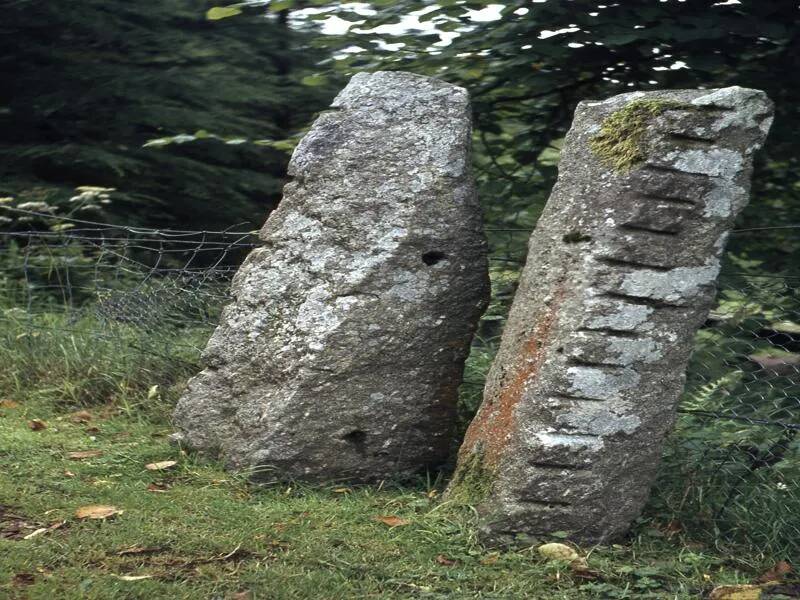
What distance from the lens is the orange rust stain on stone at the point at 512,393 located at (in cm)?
397

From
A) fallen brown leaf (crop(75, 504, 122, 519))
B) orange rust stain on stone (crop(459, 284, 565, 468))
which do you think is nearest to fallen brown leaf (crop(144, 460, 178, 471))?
fallen brown leaf (crop(75, 504, 122, 519))

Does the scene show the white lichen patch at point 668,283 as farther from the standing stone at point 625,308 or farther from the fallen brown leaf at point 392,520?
the fallen brown leaf at point 392,520

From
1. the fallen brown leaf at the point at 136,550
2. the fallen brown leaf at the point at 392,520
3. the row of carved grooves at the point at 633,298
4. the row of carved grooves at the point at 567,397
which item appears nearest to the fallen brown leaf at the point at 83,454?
the fallen brown leaf at the point at 136,550

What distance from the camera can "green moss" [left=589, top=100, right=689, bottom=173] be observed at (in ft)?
12.7

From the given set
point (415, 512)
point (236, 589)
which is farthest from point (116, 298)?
point (236, 589)

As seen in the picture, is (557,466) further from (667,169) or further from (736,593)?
(667,169)

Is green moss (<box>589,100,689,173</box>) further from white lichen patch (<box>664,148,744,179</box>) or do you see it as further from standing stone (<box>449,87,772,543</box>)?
white lichen patch (<box>664,148,744,179</box>)

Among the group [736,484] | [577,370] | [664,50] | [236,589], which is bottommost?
[736,484]

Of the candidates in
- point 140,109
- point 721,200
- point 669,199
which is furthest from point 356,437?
point 140,109

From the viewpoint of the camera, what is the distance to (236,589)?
350cm

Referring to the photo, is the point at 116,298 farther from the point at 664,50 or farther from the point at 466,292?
the point at 664,50

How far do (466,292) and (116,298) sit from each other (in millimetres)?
2680

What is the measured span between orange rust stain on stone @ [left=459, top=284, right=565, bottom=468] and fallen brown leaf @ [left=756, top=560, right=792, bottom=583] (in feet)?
3.43

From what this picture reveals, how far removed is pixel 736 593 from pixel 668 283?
111cm
